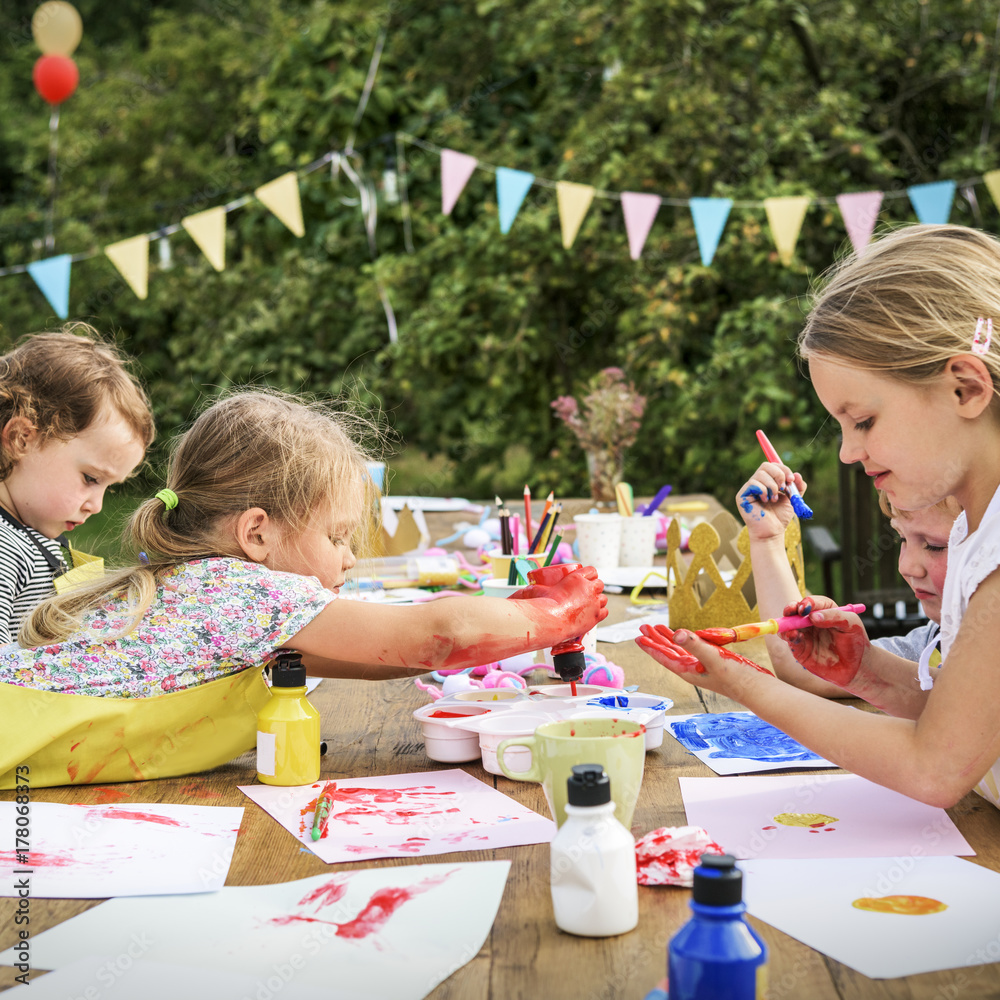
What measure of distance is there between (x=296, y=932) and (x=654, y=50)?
519 cm

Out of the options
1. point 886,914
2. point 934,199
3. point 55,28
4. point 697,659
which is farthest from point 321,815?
point 55,28

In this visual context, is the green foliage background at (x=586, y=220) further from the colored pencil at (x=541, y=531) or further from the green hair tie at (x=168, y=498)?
the green hair tie at (x=168, y=498)

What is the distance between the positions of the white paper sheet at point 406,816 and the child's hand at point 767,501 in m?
0.62

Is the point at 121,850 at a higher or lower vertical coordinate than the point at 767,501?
lower

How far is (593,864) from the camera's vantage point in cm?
79

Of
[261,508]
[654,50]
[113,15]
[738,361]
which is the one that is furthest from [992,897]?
[113,15]

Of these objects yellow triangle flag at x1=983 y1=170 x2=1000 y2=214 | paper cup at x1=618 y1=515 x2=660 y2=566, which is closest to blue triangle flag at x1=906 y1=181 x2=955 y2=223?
Answer: yellow triangle flag at x1=983 y1=170 x2=1000 y2=214

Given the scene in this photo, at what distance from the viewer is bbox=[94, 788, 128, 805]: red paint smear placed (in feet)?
3.87

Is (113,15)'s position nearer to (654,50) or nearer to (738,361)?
(654,50)

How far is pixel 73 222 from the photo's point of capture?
7.27 meters

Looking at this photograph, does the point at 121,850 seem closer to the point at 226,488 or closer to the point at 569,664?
the point at 226,488

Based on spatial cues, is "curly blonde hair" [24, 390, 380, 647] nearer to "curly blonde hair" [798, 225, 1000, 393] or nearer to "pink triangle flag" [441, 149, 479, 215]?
"curly blonde hair" [798, 225, 1000, 393]

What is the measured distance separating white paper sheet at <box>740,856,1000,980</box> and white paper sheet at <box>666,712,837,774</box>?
0.27 metres

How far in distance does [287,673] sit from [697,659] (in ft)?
1.55
